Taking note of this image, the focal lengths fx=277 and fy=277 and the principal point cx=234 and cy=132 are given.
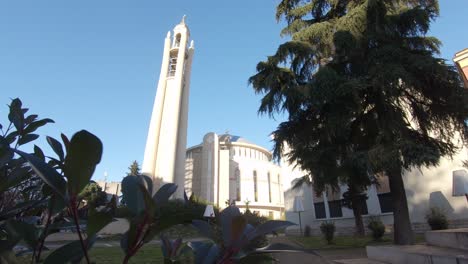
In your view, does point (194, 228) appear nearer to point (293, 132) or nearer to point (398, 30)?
point (293, 132)

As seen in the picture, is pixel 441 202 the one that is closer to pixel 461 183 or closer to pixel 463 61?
pixel 463 61

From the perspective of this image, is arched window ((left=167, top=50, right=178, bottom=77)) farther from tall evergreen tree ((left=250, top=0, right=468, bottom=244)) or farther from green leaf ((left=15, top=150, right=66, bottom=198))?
green leaf ((left=15, top=150, right=66, bottom=198))

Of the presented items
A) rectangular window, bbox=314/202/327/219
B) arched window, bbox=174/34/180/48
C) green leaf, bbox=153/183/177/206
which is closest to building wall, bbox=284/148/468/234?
rectangular window, bbox=314/202/327/219

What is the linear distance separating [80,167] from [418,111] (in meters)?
10.4

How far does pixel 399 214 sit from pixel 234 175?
118ft

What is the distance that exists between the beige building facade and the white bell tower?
11.6 metres

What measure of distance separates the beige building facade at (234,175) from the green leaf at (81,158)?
3654cm

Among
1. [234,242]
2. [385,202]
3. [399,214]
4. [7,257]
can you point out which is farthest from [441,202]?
[7,257]

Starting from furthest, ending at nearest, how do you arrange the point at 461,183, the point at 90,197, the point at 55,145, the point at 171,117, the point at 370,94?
the point at 171,117 < the point at 370,94 < the point at 461,183 < the point at 90,197 < the point at 55,145

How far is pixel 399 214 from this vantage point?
7.80m

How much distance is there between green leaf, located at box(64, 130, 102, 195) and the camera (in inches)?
16.7

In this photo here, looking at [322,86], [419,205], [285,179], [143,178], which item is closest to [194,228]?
[143,178]

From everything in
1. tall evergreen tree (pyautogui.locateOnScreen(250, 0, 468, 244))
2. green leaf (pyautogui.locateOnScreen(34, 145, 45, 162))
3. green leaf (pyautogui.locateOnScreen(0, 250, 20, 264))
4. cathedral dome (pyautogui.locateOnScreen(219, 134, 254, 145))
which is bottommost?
green leaf (pyautogui.locateOnScreen(0, 250, 20, 264))

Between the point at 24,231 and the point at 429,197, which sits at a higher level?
the point at 429,197
